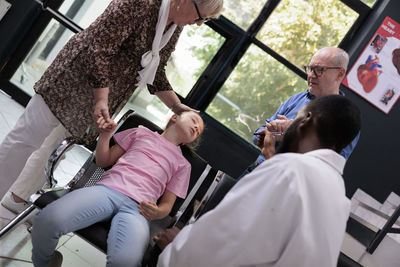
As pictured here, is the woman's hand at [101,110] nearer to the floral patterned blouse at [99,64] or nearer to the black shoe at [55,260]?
the floral patterned blouse at [99,64]

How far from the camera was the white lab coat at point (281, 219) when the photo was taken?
98 cm

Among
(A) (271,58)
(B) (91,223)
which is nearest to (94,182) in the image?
(B) (91,223)

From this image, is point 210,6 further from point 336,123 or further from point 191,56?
point 191,56

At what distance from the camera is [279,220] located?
1.00 m

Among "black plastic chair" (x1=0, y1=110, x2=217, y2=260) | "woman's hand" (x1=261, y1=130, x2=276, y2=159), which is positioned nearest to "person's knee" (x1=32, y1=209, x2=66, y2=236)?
"black plastic chair" (x1=0, y1=110, x2=217, y2=260)

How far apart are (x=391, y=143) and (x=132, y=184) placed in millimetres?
2798

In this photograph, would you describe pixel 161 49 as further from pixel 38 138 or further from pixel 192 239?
Answer: pixel 192 239

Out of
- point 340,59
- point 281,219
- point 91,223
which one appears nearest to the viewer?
point 281,219

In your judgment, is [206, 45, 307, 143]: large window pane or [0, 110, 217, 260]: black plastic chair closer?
[0, 110, 217, 260]: black plastic chair

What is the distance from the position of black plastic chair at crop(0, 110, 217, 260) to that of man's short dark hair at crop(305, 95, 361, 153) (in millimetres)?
998

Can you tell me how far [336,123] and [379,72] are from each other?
2.87m

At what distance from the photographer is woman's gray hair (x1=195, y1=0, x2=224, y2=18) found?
1.74 metres

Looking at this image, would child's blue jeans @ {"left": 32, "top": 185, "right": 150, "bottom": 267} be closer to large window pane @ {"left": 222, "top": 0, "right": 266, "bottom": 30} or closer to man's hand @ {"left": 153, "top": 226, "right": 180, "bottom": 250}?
man's hand @ {"left": 153, "top": 226, "right": 180, "bottom": 250}

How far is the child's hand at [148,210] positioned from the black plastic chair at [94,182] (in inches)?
6.6
